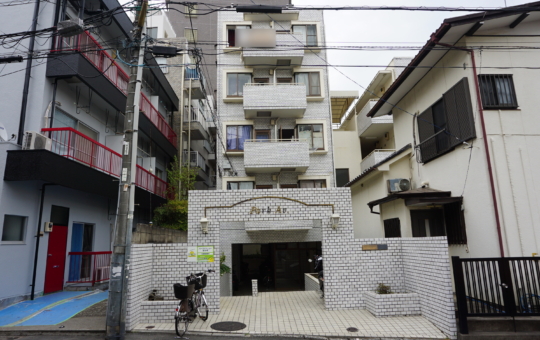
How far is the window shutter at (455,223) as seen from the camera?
35.5 ft

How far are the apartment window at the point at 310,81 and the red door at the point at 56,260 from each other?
14.5m

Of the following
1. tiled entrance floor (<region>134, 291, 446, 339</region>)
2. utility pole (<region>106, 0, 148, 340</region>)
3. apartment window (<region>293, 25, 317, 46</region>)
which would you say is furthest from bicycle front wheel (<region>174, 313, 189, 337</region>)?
apartment window (<region>293, 25, 317, 46</region>)

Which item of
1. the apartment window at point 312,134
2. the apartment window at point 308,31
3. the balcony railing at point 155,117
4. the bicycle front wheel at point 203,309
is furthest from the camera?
the apartment window at point 308,31

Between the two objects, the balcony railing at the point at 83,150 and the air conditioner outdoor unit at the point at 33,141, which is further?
the balcony railing at the point at 83,150

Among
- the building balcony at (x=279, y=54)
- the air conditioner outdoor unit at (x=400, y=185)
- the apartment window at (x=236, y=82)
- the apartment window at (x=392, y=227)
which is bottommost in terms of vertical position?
the apartment window at (x=392, y=227)

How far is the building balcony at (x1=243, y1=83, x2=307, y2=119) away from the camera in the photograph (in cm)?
1956

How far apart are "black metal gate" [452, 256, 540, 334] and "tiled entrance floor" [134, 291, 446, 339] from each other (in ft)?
3.30

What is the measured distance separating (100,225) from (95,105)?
16.7 ft

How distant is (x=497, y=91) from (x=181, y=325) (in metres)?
10.6

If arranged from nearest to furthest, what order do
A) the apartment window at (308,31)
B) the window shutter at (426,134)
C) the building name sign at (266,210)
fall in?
the building name sign at (266,210) → the window shutter at (426,134) → the apartment window at (308,31)

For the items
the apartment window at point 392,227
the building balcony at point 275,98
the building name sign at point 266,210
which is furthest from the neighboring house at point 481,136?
the building balcony at point 275,98

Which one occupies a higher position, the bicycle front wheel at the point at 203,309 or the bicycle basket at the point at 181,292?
the bicycle basket at the point at 181,292

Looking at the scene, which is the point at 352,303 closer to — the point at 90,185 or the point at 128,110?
the point at 128,110

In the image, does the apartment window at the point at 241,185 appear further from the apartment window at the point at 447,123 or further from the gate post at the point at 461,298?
the gate post at the point at 461,298
